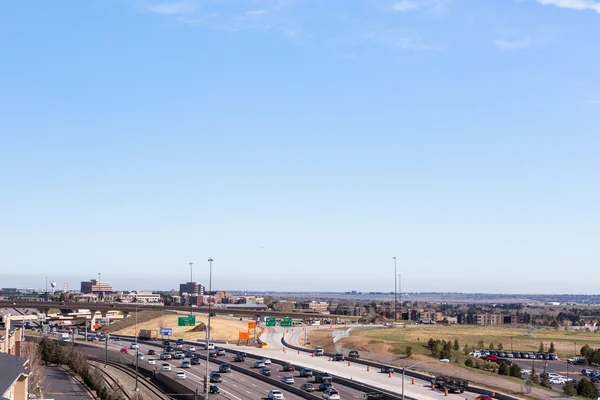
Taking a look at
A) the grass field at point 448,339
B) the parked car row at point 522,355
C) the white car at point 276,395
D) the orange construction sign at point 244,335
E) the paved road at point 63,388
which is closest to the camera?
the white car at point 276,395

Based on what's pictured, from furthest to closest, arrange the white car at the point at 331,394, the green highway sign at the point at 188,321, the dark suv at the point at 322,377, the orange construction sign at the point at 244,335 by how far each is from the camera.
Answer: the orange construction sign at the point at 244,335
the green highway sign at the point at 188,321
the dark suv at the point at 322,377
the white car at the point at 331,394

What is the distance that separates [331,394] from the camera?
7531 cm

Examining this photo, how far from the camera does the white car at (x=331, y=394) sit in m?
74.2

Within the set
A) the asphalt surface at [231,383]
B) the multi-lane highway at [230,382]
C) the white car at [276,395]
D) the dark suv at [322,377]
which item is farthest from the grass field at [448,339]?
the white car at [276,395]

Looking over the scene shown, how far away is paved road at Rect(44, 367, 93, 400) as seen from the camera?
79175mm

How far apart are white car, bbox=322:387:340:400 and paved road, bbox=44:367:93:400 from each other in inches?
1028

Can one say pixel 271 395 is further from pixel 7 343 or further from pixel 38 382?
pixel 7 343

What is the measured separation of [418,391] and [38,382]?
41.7 m

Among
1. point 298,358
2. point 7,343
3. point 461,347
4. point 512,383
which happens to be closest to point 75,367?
point 7,343

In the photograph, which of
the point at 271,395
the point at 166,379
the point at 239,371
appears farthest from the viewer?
the point at 239,371

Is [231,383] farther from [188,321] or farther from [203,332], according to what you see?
[203,332]

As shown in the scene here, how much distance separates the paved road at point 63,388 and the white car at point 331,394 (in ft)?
85.7

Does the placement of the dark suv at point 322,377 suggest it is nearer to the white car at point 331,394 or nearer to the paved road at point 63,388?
the white car at point 331,394

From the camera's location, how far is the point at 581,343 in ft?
570
